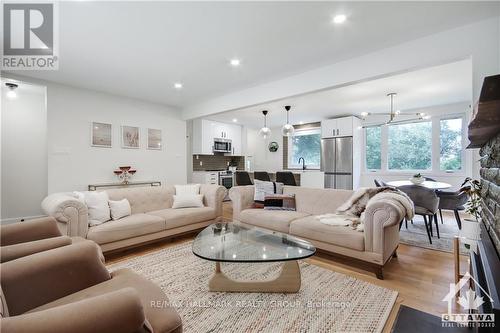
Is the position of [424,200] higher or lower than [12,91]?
lower

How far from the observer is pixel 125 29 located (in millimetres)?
2348

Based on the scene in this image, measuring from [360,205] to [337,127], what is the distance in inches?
149

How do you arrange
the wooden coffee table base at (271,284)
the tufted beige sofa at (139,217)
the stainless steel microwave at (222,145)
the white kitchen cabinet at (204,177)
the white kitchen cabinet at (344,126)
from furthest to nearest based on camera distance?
the stainless steel microwave at (222,145) → the white kitchen cabinet at (204,177) → the white kitchen cabinet at (344,126) → the tufted beige sofa at (139,217) → the wooden coffee table base at (271,284)

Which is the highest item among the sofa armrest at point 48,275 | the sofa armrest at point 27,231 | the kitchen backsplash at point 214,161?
the kitchen backsplash at point 214,161

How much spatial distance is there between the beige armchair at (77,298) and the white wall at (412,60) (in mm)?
3106

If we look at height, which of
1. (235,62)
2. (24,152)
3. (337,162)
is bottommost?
(337,162)

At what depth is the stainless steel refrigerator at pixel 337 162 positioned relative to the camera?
5988mm

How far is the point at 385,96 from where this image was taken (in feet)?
14.6

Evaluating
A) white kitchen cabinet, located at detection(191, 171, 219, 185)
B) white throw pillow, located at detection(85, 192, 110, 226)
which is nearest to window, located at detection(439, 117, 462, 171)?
white kitchen cabinet, located at detection(191, 171, 219, 185)

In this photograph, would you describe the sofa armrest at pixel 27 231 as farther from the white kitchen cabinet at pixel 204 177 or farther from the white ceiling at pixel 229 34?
the white kitchen cabinet at pixel 204 177

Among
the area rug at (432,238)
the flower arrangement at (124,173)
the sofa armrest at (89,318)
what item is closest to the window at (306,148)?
the area rug at (432,238)

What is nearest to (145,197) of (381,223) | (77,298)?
(77,298)

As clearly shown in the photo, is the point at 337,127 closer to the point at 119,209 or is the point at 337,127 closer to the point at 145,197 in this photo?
the point at 145,197

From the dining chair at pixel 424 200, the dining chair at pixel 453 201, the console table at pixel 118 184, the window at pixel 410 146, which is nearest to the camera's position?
the dining chair at pixel 424 200
